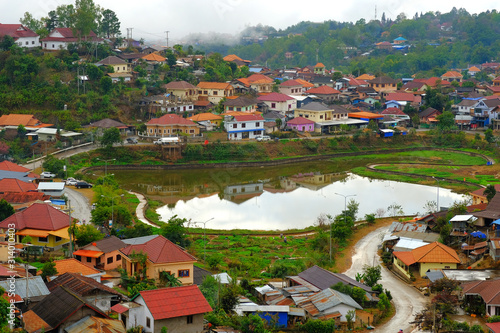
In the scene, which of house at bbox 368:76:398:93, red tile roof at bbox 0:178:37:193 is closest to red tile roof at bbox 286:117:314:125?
house at bbox 368:76:398:93

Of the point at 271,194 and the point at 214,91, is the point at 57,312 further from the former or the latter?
the point at 214,91

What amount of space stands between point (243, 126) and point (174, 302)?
27856 millimetres

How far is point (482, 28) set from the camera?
84.4 m

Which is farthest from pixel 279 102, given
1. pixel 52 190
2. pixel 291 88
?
pixel 52 190

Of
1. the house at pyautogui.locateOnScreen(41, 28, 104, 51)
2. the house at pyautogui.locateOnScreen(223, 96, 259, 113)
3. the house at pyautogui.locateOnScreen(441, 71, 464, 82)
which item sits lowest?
the house at pyautogui.locateOnScreen(223, 96, 259, 113)

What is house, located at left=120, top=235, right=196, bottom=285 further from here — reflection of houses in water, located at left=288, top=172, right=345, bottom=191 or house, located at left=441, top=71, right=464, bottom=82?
house, located at left=441, top=71, right=464, bottom=82

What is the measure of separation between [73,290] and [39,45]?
36.0m

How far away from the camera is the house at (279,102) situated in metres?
47.9

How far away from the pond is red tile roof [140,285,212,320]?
12.1 m

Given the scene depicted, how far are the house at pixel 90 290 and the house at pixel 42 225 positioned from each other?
193 inches

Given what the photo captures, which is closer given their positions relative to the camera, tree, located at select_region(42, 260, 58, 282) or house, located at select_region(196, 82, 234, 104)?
tree, located at select_region(42, 260, 58, 282)

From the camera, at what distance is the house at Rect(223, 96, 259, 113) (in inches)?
1759

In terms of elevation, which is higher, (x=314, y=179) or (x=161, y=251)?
(x=161, y=251)

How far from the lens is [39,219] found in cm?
2150
